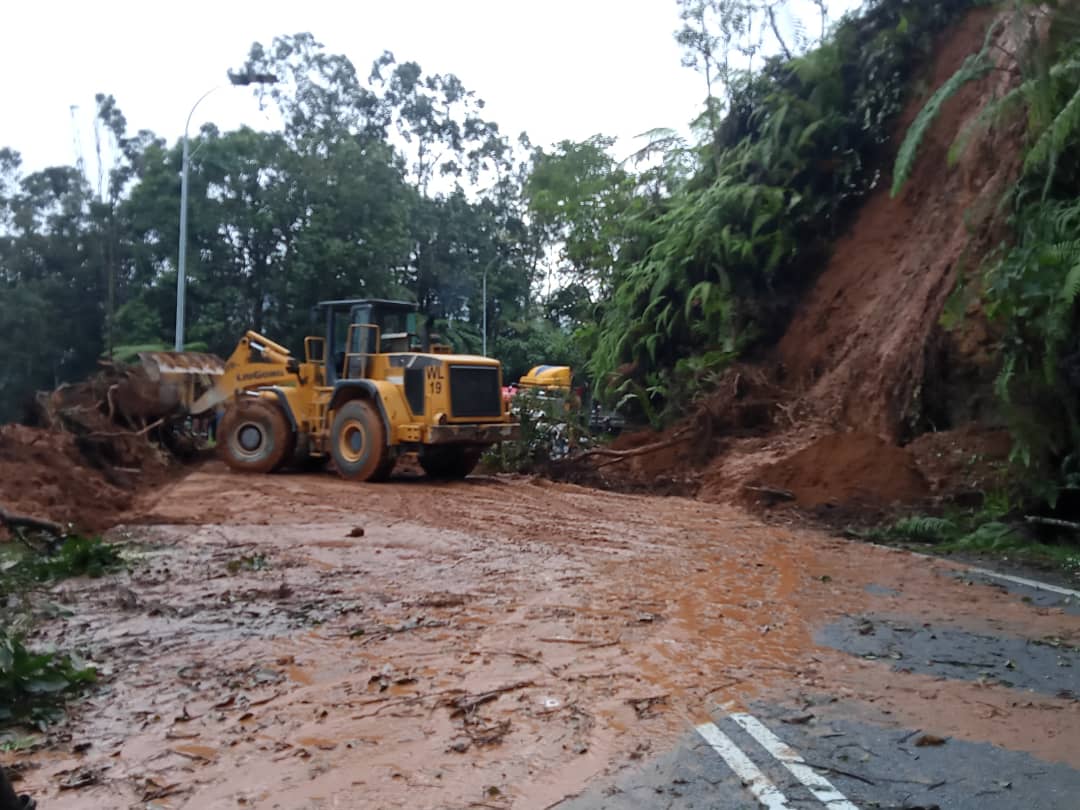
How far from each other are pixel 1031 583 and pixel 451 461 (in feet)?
37.9

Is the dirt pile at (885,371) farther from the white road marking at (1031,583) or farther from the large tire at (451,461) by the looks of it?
the white road marking at (1031,583)

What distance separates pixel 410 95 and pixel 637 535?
37146mm

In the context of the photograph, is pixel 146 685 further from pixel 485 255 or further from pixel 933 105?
pixel 485 255

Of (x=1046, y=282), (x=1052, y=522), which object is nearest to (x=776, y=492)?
(x=1052, y=522)

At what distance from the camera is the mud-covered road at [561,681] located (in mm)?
4566

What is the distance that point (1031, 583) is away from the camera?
9234 mm

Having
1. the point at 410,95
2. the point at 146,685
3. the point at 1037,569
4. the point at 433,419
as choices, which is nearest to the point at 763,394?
the point at 433,419

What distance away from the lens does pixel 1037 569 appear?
32.8 ft

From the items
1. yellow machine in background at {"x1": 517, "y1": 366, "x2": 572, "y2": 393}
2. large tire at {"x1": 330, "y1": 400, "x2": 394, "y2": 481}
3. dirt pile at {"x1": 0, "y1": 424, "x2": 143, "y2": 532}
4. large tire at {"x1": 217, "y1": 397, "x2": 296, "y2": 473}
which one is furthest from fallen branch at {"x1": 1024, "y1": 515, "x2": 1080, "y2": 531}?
yellow machine in background at {"x1": 517, "y1": 366, "x2": 572, "y2": 393}

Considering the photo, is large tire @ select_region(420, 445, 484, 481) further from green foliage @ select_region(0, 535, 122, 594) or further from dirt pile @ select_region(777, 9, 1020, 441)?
green foliage @ select_region(0, 535, 122, 594)

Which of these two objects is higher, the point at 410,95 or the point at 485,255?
the point at 410,95

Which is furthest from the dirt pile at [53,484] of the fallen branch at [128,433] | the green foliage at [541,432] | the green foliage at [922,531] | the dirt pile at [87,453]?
the green foliage at [922,531]

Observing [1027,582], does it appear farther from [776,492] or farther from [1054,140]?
[776,492]

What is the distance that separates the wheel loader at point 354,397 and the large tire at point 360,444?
0.06ft
